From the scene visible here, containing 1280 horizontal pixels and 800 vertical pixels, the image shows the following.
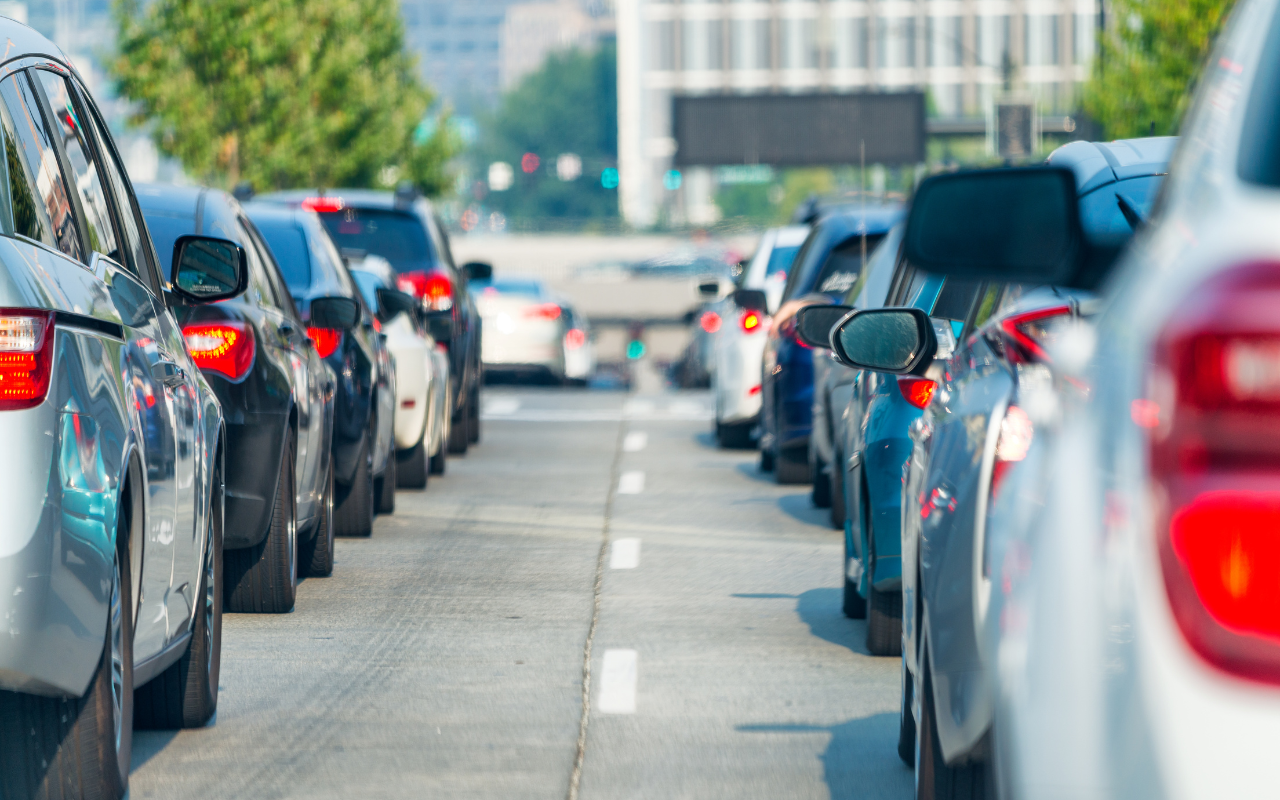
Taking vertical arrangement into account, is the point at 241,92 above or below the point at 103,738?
above

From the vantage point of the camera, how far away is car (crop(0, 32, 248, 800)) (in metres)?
3.97

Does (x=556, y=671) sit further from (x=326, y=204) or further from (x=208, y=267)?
(x=326, y=204)

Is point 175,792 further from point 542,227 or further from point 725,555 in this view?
point 542,227

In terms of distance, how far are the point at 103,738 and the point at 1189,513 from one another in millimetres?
3027

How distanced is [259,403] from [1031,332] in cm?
414

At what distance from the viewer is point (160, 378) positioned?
196 inches

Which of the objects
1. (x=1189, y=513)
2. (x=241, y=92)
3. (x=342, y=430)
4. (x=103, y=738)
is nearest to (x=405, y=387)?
(x=342, y=430)

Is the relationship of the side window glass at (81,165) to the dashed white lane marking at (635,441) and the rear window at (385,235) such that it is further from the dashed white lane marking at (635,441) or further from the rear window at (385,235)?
the dashed white lane marking at (635,441)

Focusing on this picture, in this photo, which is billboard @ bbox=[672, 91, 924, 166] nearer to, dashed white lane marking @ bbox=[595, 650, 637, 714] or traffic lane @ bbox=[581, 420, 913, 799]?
traffic lane @ bbox=[581, 420, 913, 799]

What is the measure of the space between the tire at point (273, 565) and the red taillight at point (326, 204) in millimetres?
6484

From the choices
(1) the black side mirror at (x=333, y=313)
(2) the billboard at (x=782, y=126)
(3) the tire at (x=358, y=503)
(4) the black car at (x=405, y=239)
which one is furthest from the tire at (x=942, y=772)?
(2) the billboard at (x=782, y=126)

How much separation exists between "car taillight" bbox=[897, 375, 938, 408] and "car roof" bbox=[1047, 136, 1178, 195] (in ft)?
4.06

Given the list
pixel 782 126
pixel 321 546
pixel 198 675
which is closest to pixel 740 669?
pixel 198 675

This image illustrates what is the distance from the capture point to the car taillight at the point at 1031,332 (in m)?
3.38
